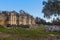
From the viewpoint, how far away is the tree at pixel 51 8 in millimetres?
44891

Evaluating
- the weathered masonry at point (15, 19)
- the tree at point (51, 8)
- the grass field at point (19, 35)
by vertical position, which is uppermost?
the tree at point (51, 8)

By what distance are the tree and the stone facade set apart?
4329mm

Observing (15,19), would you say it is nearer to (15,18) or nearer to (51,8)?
(15,18)

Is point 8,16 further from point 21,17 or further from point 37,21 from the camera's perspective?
point 37,21

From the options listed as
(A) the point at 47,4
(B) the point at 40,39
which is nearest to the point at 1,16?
(A) the point at 47,4

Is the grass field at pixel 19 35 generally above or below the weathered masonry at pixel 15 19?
below

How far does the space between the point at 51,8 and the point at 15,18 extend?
339 inches

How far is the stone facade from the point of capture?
44688 millimetres

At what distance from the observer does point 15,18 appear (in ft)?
152

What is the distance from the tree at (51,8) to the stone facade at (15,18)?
4329 mm

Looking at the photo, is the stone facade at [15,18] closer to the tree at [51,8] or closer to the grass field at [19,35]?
the tree at [51,8]

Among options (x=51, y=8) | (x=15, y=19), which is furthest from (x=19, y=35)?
(x=15, y=19)

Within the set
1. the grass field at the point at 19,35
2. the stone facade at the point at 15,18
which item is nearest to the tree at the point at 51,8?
the stone facade at the point at 15,18

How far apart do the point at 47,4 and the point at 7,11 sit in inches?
364
